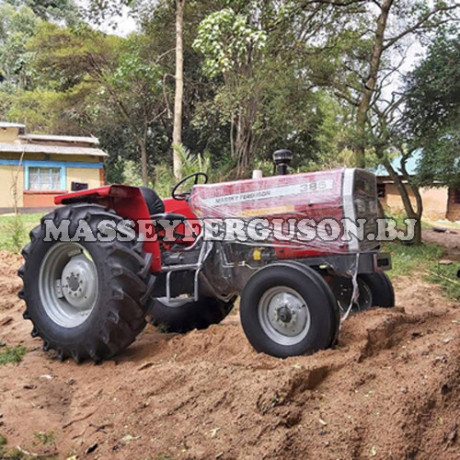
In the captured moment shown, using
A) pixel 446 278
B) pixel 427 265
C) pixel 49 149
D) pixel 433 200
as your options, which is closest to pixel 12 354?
pixel 446 278

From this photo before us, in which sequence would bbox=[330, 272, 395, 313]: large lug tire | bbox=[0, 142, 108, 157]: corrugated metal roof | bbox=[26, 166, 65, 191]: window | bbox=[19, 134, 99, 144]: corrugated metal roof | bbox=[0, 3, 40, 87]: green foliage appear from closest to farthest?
bbox=[330, 272, 395, 313]: large lug tire < bbox=[0, 142, 108, 157]: corrugated metal roof < bbox=[26, 166, 65, 191]: window < bbox=[19, 134, 99, 144]: corrugated metal roof < bbox=[0, 3, 40, 87]: green foliage

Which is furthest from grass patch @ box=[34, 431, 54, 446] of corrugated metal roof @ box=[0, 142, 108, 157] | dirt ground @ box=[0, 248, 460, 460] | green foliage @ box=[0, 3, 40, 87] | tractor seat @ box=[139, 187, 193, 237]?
green foliage @ box=[0, 3, 40, 87]

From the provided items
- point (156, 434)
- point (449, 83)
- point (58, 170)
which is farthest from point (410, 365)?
point (58, 170)

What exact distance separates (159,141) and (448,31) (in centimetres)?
1625

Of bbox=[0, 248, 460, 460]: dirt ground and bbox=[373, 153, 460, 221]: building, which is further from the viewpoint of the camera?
bbox=[373, 153, 460, 221]: building

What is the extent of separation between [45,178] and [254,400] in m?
19.2

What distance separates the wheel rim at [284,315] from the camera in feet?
10.1

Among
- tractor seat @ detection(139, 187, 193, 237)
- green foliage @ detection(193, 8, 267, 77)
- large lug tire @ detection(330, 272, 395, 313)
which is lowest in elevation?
large lug tire @ detection(330, 272, 395, 313)

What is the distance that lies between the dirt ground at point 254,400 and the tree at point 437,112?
17.4 ft

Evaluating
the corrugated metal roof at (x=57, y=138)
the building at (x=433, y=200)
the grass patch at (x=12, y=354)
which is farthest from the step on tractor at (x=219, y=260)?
the building at (x=433, y=200)

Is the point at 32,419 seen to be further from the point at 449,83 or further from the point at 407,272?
the point at 449,83

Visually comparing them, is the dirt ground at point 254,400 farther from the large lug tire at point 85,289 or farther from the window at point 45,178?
the window at point 45,178

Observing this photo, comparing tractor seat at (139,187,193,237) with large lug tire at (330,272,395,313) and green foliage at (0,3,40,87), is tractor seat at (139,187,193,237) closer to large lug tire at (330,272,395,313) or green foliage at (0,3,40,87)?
large lug tire at (330,272,395,313)

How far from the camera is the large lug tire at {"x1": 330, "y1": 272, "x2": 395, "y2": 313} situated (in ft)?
12.5
